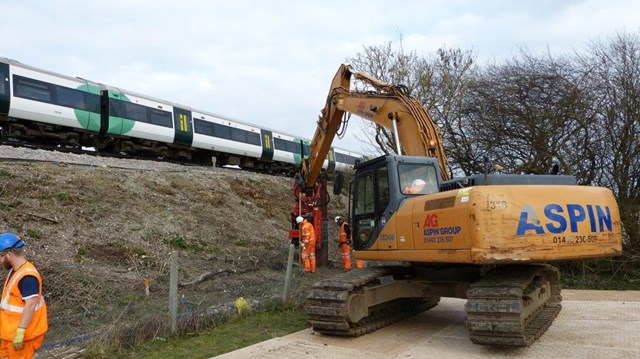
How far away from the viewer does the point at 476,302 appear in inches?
229

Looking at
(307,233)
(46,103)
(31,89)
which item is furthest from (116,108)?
(307,233)

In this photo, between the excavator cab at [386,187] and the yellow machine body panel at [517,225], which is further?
the excavator cab at [386,187]

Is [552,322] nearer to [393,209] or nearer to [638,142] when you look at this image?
[393,209]

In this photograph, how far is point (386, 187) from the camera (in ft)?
23.9

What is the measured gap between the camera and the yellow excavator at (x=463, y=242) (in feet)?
18.5

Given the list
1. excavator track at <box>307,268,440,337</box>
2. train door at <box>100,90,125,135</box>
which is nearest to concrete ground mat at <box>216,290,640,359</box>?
excavator track at <box>307,268,440,337</box>

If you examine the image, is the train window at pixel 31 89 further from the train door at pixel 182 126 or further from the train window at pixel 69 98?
the train door at pixel 182 126

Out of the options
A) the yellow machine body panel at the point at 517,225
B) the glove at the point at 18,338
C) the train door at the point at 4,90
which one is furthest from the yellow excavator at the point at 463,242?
the train door at the point at 4,90

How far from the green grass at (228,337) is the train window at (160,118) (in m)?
14.0

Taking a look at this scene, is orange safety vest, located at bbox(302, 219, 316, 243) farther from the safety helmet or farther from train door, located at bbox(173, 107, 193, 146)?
train door, located at bbox(173, 107, 193, 146)

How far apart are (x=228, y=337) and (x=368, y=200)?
275 centimetres

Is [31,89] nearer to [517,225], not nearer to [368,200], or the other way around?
[368,200]

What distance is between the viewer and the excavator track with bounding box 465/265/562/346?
5.55m

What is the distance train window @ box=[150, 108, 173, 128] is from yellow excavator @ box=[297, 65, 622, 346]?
45.6ft
